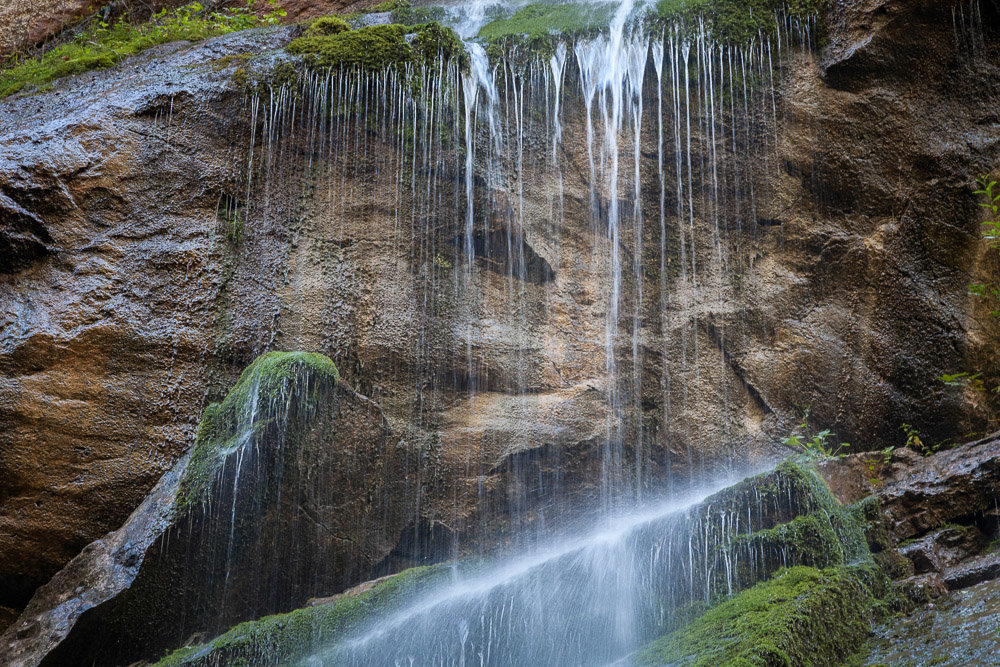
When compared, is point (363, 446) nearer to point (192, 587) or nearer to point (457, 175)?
point (192, 587)

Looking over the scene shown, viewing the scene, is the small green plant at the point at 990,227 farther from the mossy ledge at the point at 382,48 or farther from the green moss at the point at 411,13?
the green moss at the point at 411,13

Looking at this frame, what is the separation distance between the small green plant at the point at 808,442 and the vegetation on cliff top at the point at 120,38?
7.70 metres

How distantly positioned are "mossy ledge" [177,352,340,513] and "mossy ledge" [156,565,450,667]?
3.41 ft

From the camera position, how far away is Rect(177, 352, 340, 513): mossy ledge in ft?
20.0

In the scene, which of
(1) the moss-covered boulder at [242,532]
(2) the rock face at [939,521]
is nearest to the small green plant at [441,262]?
(1) the moss-covered boulder at [242,532]

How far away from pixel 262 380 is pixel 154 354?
1.53 meters

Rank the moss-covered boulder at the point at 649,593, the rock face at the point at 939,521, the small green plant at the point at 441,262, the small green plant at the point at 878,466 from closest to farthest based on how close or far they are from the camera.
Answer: the moss-covered boulder at the point at 649,593
the rock face at the point at 939,521
the small green plant at the point at 878,466
the small green plant at the point at 441,262

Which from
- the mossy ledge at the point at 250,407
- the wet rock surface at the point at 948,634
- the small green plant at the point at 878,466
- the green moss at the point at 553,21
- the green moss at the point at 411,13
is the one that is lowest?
the wet rock surface at the point at 948,634

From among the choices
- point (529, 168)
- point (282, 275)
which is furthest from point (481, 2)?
point (282, 275)

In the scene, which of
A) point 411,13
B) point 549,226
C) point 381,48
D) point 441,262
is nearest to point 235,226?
point 441,262

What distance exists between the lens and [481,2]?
9867 millimetres

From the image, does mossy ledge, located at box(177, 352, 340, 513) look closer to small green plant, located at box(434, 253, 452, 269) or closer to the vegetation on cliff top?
small green plant, located at box(434, 253, 452, 269)

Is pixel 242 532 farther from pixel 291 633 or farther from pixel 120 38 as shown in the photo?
pixel 120 38

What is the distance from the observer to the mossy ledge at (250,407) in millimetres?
6109
